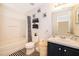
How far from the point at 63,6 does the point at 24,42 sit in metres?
0.86

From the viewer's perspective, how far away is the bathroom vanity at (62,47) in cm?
133

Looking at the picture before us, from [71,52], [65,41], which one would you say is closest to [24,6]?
[65,41]

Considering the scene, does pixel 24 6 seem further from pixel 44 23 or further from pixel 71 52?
pixel 71 52

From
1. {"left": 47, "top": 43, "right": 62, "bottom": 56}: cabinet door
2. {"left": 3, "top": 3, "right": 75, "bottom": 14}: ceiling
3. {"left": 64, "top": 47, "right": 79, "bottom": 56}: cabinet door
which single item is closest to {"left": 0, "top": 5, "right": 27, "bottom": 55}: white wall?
{"left": 3, "top": 3, "right": 75, "bottom": 14}: ceiling

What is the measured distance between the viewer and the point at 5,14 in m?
1.45

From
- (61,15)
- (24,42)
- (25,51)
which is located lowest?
(25,51)

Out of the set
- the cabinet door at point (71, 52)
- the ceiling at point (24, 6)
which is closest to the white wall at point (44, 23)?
the ceiling at point (24, 6)

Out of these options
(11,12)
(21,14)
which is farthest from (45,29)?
(11,12)

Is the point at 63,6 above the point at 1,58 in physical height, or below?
above

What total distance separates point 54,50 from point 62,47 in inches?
5.9

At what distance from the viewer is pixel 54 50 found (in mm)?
1502

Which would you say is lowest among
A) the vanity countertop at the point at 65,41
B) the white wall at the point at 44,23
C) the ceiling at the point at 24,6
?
the vanity countertop at the point at 65,41

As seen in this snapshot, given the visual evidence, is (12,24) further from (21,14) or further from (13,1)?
(13,1)

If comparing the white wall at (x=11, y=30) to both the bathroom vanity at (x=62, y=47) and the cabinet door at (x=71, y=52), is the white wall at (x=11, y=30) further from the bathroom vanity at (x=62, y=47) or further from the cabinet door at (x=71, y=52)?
the cabinet door at (x=71, y=52)
